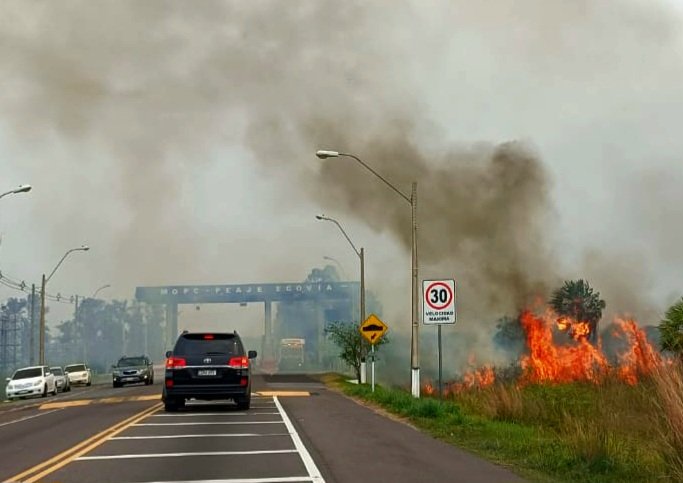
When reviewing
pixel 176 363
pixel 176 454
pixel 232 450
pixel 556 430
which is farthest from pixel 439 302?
pixel 176 454

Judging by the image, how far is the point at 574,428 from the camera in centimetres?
1368

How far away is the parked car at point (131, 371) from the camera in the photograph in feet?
158

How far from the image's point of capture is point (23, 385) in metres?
39.6

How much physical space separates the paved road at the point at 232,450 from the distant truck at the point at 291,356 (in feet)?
205

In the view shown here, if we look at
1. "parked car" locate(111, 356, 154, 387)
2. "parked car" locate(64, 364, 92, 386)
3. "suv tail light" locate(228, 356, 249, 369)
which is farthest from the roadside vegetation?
"parked car" locate(64, 364, 92, 386)

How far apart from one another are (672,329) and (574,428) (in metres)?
11.0

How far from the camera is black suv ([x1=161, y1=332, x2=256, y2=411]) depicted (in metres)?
22.1

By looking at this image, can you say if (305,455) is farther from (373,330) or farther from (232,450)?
(373,330)

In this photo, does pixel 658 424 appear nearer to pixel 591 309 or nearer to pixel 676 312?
pixel 676 312

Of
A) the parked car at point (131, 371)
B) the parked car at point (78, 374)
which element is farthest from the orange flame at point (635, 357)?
the parked car at point (78, 374)

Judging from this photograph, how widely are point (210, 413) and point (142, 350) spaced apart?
409 feet

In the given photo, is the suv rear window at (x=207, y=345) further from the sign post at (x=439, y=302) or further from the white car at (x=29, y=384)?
the white car at (x=29, y=384)

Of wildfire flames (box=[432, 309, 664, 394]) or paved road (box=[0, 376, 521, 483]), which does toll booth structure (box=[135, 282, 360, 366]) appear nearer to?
wildfire flames (box=[432, 309, 664, 394])

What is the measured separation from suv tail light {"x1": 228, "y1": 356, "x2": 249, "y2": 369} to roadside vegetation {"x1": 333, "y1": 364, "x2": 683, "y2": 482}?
4.09 meters
